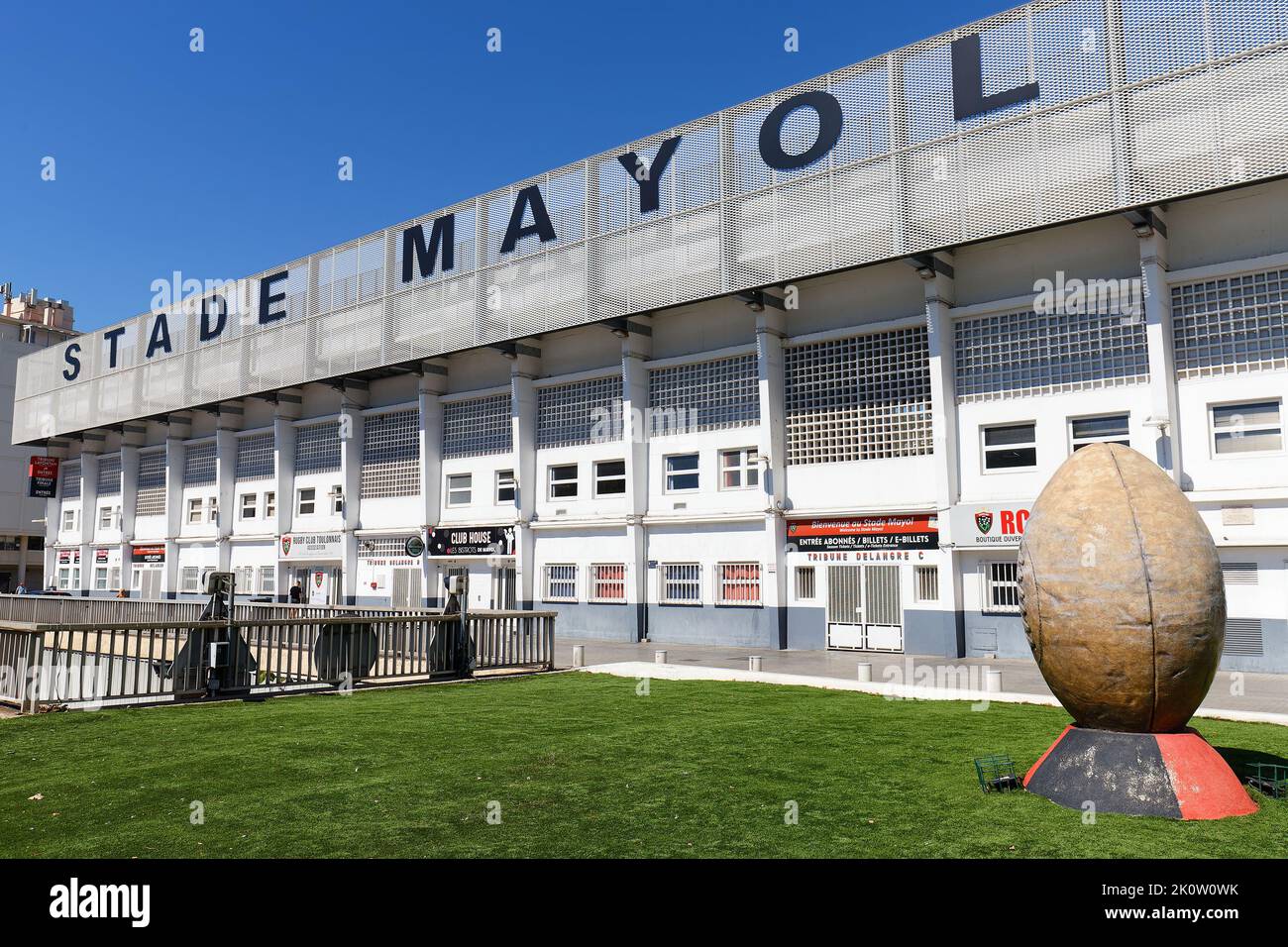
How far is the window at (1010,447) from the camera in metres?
22.6

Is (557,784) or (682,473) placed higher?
(682,473)

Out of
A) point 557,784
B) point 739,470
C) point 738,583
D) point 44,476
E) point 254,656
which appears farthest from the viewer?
point 44,476

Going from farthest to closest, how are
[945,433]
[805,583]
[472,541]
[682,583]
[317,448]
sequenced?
[317,448], [472,541], [682,583], [805,583], [945,433]

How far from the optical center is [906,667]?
21172mm

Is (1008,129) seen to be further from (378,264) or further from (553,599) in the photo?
(378,264)

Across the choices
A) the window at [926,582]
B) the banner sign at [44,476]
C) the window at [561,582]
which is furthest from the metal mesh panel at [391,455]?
the banner sign at [44,476]

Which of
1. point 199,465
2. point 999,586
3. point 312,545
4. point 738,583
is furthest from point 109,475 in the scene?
point 999,586

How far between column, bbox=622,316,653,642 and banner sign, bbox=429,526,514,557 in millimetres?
5169

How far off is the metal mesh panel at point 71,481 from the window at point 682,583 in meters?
40.6

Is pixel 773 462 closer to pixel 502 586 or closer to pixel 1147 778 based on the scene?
pixel 502 586

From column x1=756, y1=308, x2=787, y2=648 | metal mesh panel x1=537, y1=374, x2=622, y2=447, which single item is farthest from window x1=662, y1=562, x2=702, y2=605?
metal mesh panel x1=537, y1=374, x2=622, y2=447

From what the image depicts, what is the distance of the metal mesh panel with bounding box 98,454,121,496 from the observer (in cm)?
5034

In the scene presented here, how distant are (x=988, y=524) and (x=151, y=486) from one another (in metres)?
42.0

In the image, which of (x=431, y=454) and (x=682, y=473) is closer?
(x=682, y=473)
